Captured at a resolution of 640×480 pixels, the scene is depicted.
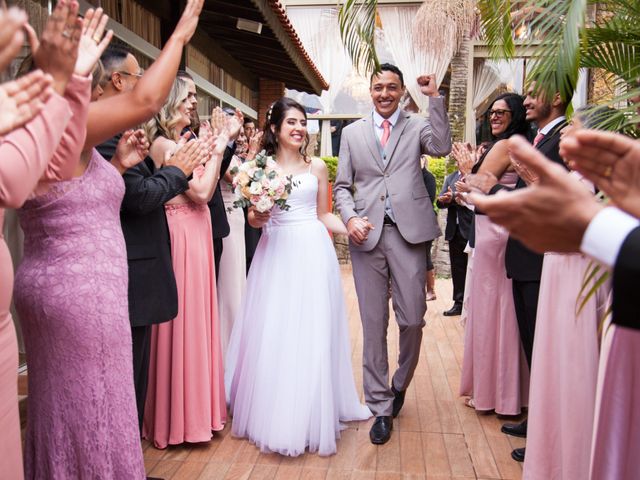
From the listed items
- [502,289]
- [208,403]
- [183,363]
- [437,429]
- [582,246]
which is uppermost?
[582,246]

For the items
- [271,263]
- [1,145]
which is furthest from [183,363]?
[1,145]

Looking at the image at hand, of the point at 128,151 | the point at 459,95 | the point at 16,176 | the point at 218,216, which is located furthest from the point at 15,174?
the point at 459,95

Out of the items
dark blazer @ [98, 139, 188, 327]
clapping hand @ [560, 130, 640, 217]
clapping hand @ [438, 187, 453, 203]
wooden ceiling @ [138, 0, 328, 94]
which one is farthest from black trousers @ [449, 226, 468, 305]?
clapping hand @ [560, 130, 640, 217]

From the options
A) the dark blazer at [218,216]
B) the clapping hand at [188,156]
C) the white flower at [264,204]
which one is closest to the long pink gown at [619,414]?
the clapping hand at [188,156]

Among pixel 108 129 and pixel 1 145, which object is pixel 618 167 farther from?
pixel 108 129

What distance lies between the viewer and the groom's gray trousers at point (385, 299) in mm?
4188

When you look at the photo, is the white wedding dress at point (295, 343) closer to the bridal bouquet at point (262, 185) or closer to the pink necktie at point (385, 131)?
the bridal bouquet at point (262, 185)

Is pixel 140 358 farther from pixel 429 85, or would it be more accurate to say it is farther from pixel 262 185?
pixel 429 85

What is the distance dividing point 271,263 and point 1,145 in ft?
9.13

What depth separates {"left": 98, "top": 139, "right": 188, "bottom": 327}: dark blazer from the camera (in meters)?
3.12

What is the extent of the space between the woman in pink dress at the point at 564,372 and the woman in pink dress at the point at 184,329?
6.39 feet

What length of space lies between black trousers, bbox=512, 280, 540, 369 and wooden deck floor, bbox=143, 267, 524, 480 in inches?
26.0

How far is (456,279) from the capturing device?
26.6ft

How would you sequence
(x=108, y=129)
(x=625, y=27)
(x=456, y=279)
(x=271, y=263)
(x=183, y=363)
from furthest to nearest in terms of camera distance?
(x=456, y=279)
(x=271, y=263)
(x=183, y=363)
(x=625, y=27)
(x=108, y=129)
